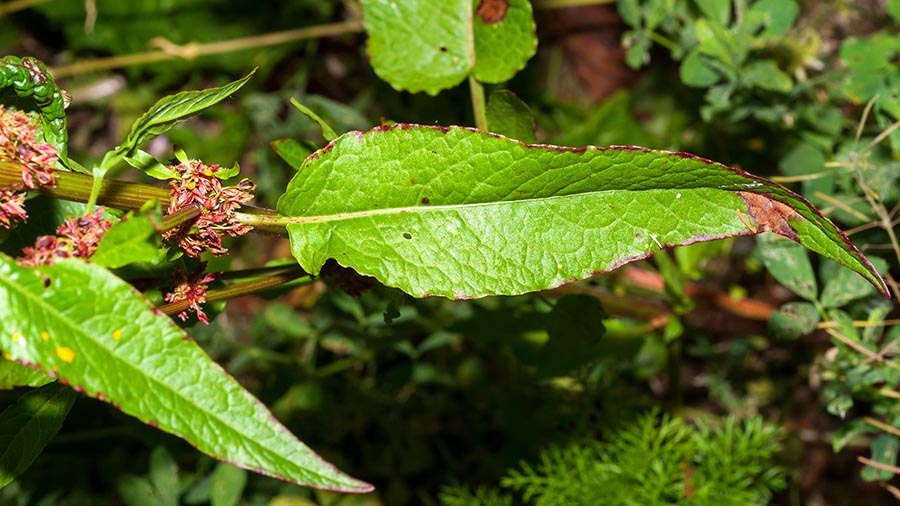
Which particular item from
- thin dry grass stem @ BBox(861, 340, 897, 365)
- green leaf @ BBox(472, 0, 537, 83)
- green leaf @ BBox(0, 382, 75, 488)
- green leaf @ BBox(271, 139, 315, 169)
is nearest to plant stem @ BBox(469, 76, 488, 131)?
green leaf @ BBox(472, 0, 537, 83)

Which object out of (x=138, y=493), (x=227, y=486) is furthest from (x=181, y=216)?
(x=138, y=493)

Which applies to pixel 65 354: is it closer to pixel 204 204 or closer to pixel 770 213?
pixel 204 204

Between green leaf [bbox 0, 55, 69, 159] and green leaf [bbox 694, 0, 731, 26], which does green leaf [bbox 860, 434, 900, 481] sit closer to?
Result: green leaf [bbox 694, 0, 731, 26]

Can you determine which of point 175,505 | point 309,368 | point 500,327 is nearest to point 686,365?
point 500,327

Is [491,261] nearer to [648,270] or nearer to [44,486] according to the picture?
[648,270]

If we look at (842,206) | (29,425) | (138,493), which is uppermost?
(29,425)
